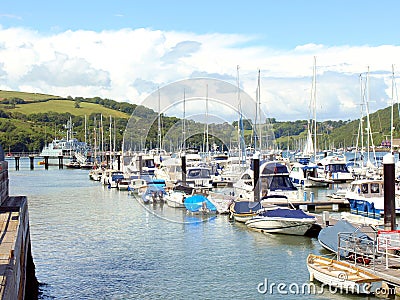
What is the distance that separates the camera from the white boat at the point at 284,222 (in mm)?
35312

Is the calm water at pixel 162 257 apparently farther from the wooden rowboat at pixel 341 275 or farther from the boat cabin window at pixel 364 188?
the boat cabin window at pixel 364 188

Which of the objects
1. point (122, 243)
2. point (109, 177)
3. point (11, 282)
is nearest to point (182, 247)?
point (122, 243)

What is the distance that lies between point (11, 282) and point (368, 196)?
101 feet

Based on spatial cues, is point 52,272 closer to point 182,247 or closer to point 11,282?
point 182,247

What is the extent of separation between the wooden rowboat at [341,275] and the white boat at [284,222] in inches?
394

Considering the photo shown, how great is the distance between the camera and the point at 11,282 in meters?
14.0

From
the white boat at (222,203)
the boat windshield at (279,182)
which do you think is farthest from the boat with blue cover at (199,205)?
the boat windshield at (279,182)

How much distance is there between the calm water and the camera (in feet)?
81.7

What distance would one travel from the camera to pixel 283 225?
1411 inches

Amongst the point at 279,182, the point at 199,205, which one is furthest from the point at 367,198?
the point at 199,205

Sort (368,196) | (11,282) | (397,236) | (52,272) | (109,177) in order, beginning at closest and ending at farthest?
(11,282) < (397,236) < (52,272) < (368,196) < (109,177)

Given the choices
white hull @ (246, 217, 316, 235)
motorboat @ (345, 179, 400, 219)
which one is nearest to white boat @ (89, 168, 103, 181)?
motorboat @ (345, 179, 400, 219)

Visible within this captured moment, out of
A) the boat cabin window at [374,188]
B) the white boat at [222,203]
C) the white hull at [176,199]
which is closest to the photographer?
the boat cabin window at [374,188]

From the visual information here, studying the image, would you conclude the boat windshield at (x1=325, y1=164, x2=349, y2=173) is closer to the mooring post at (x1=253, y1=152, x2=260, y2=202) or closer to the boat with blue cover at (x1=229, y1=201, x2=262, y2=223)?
the mooring post at (x1=253, y1=152, x2=260, y2=202)
